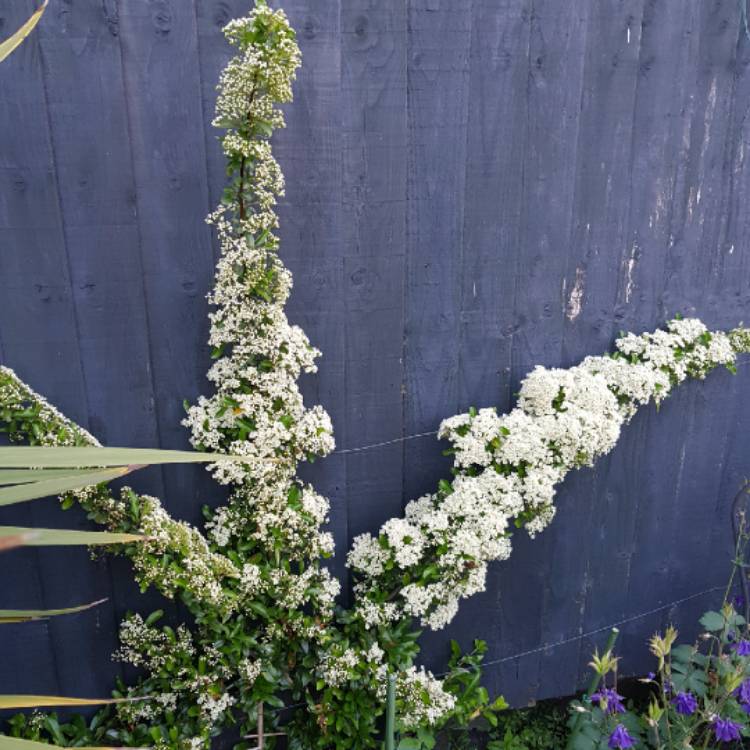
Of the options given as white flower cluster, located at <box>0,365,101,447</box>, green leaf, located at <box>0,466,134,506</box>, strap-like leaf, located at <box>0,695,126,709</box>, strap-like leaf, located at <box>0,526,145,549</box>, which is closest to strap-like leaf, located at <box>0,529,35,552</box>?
strap-like leaf, located at <box>0,526,145,549</box>

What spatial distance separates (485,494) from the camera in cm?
184

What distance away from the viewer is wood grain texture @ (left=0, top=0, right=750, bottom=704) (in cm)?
156

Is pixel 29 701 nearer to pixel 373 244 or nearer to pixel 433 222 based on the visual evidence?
pixel 373 244

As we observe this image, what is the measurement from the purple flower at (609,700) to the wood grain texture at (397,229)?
453mm

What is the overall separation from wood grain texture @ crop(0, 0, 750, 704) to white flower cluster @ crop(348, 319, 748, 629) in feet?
0.33

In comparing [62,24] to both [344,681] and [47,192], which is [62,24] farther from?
[344,681]

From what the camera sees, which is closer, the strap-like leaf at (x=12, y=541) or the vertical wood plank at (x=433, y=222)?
the strap-like leaf at (x=12, y=541)

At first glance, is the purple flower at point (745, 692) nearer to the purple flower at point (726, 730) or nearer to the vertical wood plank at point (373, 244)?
the purple flower at point (726, 730)

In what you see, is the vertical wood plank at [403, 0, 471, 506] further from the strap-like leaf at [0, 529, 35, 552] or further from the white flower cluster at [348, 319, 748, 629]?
the strap-like leaf at [0, 529, 35, 552]

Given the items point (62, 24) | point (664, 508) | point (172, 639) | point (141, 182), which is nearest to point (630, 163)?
point (664, 508)

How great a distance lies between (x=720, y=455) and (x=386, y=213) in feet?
4.45

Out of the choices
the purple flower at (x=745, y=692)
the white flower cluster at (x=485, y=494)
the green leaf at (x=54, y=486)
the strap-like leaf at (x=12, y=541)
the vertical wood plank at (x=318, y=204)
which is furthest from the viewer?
the white flower cluster at (x=485, y=494)

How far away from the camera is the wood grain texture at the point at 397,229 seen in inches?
61.4

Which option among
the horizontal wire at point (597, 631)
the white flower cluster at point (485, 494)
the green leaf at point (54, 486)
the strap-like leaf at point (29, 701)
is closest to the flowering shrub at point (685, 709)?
the horizontal wire at point (597, 631)
